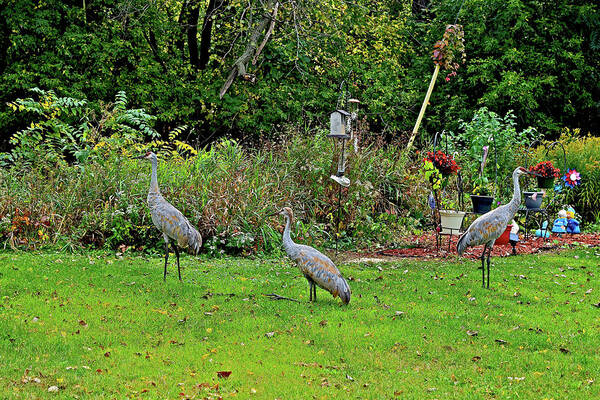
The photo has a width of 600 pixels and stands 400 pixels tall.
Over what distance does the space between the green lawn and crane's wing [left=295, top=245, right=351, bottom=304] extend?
230 millimetres

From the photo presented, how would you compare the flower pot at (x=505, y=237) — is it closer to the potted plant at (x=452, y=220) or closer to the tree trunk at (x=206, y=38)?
the potted plant at (x=452, y=220)

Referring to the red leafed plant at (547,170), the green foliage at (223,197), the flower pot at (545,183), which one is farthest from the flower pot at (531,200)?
the green foliage at (223,197)

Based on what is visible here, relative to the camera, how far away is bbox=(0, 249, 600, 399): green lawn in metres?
4.80

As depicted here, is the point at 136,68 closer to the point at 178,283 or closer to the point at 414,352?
the point at 178,283

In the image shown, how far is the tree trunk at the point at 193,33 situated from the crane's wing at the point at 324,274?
11.9 meters

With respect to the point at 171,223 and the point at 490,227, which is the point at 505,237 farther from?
the point at 171,223

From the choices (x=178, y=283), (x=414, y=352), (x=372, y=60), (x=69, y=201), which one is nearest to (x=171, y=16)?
(x=372, y=60)

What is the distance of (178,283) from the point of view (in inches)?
305

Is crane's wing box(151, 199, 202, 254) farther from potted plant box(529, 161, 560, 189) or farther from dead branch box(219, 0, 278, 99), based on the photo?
dead branch box(219, 0, 278, 99)

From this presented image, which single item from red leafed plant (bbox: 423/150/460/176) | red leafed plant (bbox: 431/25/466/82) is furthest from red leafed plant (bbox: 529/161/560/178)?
red leafed plant (bbox: 431/25/466/82)

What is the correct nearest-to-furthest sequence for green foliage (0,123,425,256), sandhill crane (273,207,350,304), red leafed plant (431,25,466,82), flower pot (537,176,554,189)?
sandhill crane (273,207,350,304) → green foliage (0,123,425,256) → flower pot (537,176,554,189) → red leafed plant (431,25,466,82)

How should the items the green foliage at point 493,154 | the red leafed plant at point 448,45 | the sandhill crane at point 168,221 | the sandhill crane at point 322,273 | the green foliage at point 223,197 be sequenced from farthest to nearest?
1. the red leafed plant at point 448,45
2. the green foliage at point 493,154
3. the green foliage at point 223,197
4. the sandhill crane at point 168,221
5. the sandhill crane at point 322,273

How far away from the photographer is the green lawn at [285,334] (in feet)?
15.8

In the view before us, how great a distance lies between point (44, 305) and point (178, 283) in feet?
5.56
